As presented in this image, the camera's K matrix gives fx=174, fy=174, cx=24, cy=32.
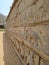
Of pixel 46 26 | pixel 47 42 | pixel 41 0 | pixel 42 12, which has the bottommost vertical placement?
pixel 47 42

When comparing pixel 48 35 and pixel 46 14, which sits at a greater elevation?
pixel 46 14

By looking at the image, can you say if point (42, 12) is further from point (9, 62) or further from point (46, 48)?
point (9, 62)

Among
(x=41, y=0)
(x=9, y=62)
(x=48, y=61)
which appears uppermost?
(x=41, y=0)

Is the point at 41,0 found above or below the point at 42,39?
above

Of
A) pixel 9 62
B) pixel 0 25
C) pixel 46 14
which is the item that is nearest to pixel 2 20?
pixel 0 25

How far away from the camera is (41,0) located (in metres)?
1.52

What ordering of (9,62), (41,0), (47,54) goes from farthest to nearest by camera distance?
(9,62)
(41,0)
(47,54)

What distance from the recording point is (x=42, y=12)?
148cm

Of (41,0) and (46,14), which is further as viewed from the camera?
(41,0)

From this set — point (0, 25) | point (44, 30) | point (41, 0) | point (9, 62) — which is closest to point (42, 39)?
point (44, 30)

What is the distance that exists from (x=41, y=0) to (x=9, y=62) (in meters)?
2.63

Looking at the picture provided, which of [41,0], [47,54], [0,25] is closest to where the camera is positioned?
[47,54]

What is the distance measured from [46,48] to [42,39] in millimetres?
155

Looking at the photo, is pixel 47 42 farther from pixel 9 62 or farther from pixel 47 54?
pixel 9 62
